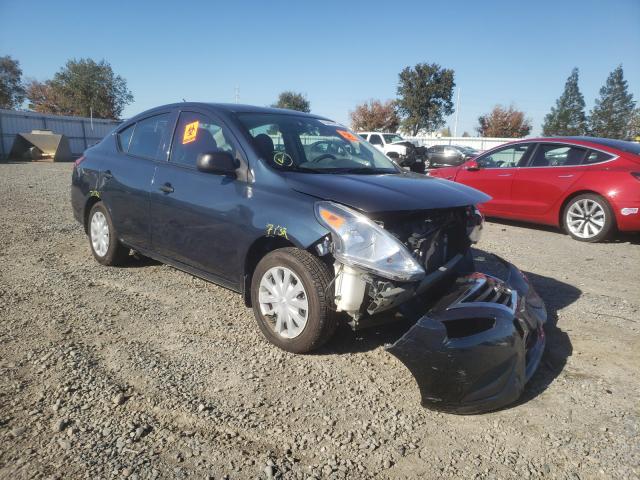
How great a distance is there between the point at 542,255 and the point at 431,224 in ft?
11.9

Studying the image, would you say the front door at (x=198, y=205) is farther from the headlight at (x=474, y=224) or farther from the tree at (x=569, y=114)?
the tree at (x=569, y=114)

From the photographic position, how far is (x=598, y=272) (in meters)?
5.33

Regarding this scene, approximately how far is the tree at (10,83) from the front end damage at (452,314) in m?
58.0

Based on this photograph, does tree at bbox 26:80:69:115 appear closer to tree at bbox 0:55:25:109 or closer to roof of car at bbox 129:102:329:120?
tree at bbox 0:55:25:109

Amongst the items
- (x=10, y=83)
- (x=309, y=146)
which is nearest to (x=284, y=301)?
(x=309, y=146)

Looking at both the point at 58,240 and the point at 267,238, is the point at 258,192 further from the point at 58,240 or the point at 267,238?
the point at 58,240

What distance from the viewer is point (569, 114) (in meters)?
61.6

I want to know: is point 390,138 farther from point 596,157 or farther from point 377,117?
point 377,117

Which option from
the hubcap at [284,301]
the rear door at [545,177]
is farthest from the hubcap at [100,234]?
the rear door at [545,177]

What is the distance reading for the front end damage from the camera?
248 cm

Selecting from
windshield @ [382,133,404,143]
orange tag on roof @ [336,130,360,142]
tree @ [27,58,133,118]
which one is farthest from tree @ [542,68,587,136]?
orange tag on roof @ [336,130,360,142]

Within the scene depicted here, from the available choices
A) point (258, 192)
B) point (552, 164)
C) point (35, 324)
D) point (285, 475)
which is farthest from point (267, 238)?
point (552, 164)

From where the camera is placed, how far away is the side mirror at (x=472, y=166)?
8461 mm

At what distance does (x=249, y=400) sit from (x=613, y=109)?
7386 cm
